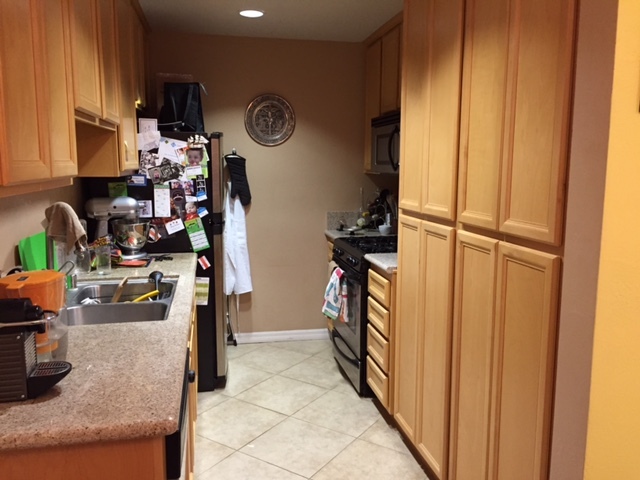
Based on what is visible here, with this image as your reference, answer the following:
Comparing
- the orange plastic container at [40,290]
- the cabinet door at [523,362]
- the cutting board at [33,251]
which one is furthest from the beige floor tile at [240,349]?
the orange plastic container at [40,290]

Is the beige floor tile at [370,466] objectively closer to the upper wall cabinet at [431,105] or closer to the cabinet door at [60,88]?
the upper wall cabinet at [431,105]

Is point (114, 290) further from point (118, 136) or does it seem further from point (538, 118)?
point (538, 118)

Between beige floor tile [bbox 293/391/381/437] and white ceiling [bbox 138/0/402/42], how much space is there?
7.96 feet

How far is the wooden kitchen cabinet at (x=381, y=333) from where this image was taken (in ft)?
9.31

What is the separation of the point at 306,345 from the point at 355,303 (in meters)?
1.15

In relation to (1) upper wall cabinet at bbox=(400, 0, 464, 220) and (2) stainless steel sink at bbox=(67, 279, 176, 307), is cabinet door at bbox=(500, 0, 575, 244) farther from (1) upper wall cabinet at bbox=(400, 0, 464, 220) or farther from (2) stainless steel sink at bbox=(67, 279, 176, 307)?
(2) stainless steel sink at bbox=(67, 279, 176, 307)

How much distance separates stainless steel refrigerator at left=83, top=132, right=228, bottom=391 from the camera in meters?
3.20

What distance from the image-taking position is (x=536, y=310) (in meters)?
1.55

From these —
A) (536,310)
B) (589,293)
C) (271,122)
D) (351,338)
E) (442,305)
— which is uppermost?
(271,122)

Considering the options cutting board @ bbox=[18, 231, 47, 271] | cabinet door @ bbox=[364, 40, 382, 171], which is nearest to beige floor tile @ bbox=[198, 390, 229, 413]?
cutting board @ bbox=[18, 231, 47, 271]

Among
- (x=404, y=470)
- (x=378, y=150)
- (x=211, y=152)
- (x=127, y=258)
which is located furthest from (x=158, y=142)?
(x=404, y=470)

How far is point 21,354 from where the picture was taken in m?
1.20

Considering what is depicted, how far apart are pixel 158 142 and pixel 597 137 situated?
2516 mm

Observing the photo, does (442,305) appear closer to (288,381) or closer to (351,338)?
(351,338)
